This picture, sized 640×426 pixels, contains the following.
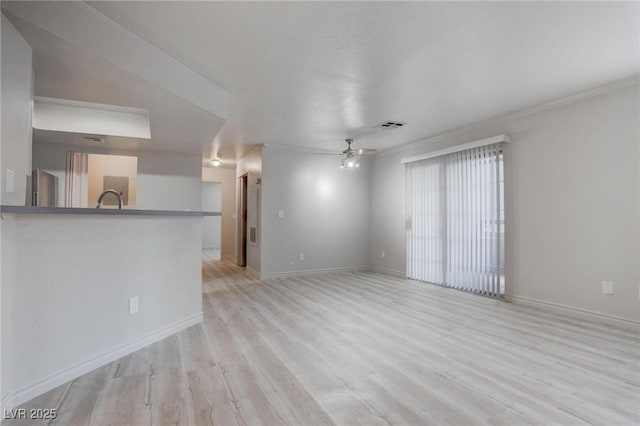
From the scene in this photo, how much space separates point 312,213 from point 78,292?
14.9 feet

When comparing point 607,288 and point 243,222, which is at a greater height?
point 243,222

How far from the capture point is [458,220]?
5066 millimetres

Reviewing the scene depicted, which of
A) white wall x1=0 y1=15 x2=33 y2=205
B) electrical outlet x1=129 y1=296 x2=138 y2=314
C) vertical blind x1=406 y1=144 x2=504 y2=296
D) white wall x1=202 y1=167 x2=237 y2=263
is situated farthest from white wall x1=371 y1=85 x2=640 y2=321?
white wall x1=202 y1=167 x2=237 y2=263

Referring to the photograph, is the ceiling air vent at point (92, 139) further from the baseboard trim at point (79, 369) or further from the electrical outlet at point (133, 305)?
the baseboard trim at point (79, 369)

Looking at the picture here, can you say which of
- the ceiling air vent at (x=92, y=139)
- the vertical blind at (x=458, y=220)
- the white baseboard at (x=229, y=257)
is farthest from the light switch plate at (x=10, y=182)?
the white baseboard at (x=229, y=257)

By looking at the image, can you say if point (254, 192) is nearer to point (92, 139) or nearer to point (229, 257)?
point (92, 139)

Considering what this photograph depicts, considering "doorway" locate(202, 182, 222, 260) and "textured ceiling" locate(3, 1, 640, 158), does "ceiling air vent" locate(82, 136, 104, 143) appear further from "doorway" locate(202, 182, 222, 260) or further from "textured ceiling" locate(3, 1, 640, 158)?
"doorway" locate(202, 182, 222, 260)

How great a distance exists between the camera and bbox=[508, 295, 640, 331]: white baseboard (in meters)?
3.29

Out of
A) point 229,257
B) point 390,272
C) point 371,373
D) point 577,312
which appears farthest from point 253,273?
point 577,312

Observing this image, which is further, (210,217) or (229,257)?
(210,217)

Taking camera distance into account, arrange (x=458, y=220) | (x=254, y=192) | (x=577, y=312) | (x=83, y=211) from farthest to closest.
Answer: (x=254, y=192)
(x=458, y=220)
(x=577, y=312)
(x=83, y=211)

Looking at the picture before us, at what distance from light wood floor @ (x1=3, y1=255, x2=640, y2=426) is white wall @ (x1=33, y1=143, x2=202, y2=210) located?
7.71 feet

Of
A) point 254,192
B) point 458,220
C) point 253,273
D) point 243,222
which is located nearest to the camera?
point 458,220

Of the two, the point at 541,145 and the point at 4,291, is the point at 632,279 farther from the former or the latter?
the point at 4,291
